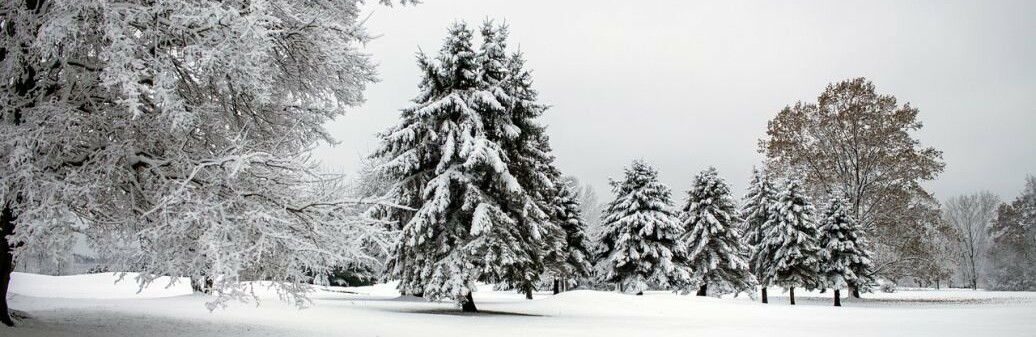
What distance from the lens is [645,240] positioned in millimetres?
33906

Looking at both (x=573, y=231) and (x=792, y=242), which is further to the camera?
(x=573, y=231)

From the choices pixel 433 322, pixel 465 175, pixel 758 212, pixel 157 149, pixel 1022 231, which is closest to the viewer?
pixel 157 149

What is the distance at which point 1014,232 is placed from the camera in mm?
48688

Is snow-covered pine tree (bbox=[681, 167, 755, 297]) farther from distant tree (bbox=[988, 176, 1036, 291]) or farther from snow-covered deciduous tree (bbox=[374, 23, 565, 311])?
distant tree (bbox=[988, 176, 1036, 291])

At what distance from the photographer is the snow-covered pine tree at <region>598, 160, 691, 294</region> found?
33344 millimetres

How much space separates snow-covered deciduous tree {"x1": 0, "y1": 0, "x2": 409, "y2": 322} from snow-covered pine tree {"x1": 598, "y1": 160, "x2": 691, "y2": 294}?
27.2 meters

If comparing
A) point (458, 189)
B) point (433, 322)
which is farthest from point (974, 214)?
point (433, 322)

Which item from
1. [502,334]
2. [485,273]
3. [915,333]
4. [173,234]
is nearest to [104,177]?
[173,234]

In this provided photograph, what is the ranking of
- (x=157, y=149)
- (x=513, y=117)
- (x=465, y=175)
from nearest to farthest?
(x=157, y=149) < (x=465, y=175) < (x=513, y=117)

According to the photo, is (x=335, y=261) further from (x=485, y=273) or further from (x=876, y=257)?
(x=876, y=257)

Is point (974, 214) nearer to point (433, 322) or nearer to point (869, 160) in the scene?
point (869, 160)

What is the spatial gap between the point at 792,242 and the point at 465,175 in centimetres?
2202

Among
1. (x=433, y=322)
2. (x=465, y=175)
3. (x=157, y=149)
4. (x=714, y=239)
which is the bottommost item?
(x=433, y=322)

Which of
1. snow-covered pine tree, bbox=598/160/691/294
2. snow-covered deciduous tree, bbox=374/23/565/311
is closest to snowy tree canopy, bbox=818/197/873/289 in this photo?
snow-covered pine tree, bbox=598/160/691/294
